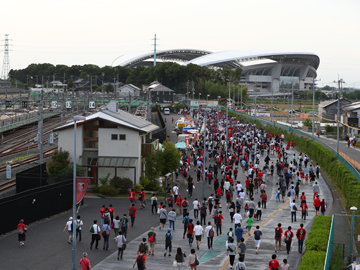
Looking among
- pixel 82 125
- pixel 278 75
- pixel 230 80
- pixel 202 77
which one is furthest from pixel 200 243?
pixel 278 75

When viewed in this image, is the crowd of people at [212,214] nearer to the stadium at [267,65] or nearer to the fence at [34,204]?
the fence at [34,204]

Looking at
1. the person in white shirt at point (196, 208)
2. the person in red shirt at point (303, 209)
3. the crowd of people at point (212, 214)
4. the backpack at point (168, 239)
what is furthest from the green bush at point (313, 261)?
the person in white shirt at point (196, 208)

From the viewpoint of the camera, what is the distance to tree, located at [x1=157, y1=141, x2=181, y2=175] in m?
29.3

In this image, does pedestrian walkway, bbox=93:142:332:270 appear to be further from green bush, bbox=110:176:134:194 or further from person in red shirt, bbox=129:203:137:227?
green bush, bbox=110:176:134:194

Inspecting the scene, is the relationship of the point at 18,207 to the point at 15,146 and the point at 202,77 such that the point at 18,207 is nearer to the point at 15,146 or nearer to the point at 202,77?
the point at 15,146

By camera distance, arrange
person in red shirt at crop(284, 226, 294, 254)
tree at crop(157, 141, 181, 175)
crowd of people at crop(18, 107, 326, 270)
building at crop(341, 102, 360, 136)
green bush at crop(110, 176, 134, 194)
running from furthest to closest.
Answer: building at crop(341, 102, 360, 136), tree at crop(157, 141, 181, 175), green bush at crop(110, 176, 134, 194), person in red shirt at crop(284, 226, 294, 254), crowd of people at crop(18, 107, 326, 270)

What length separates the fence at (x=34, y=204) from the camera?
17.9 metres

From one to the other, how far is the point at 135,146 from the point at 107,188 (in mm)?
3434

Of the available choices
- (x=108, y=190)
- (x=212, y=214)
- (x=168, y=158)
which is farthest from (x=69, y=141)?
(x=212, y=214)

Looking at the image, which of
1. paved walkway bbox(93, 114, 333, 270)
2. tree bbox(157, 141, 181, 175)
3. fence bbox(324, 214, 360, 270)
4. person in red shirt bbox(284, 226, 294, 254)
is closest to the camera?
fence bbox(324, 214, 360, 270)

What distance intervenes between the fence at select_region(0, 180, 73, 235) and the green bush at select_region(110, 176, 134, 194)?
3.94 m

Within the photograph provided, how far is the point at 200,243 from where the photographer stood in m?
16.9

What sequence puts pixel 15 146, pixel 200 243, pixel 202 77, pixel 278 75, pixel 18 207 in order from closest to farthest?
1. pixel 200 243
2. pixel 18 207
3. pixel 15 146
4. pixel 202 77
5. pixel 278 75

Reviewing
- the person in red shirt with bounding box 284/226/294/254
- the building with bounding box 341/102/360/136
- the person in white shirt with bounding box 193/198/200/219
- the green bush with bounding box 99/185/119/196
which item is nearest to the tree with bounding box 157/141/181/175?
the green bush with bounding box 99/185/119/196
